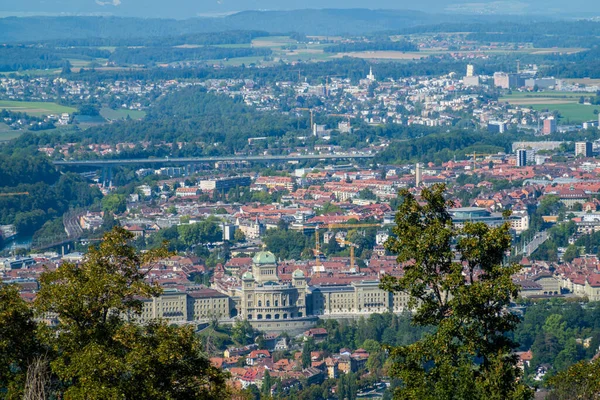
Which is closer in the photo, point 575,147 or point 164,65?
Result: point 575,147

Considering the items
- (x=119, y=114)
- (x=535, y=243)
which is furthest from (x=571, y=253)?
(x=119, y=114)

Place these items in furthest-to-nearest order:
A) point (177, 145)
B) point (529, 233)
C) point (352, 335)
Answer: point (177, 145)
point (529, 233)
point (352, 335)

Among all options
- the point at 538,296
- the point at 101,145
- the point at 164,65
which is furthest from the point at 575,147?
the point at 164,65

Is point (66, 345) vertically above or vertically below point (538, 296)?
above

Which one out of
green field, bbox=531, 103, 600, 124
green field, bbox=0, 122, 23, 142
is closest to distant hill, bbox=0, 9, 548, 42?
green field, bbox=0, 122, 23, 142

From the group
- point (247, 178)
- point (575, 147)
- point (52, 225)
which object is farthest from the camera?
point (575, 147)

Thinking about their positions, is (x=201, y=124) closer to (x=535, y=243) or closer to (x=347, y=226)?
(x=347, y=226)

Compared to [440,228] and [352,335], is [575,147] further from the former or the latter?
[440,228]
